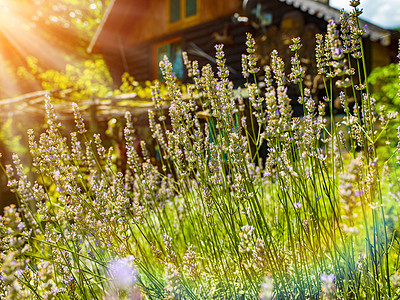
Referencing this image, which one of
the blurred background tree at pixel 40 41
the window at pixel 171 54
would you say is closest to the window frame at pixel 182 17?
the window at pixel 171 54

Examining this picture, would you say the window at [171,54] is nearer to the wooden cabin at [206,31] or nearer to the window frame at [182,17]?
the wooden cabin at [206,31]

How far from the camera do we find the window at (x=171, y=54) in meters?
11.2

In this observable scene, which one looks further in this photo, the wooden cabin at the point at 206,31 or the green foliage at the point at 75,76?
the green foliage at the point at 75,76

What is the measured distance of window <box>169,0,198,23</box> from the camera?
10422mm

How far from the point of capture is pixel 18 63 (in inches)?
816

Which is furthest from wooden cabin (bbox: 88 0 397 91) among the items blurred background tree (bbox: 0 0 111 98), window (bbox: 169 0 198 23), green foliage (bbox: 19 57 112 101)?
blurred background tree (bbox: 0 0 111 98)

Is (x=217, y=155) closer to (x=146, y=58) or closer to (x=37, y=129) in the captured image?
(x=37, y=129)

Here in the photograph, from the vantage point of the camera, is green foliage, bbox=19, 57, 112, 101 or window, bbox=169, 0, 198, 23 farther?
green foliage, bbox=19, 57, 112, 101

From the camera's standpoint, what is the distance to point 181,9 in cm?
1076

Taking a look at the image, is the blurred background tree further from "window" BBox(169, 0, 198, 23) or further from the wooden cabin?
"window" BBox(169, 0, 198, 23)

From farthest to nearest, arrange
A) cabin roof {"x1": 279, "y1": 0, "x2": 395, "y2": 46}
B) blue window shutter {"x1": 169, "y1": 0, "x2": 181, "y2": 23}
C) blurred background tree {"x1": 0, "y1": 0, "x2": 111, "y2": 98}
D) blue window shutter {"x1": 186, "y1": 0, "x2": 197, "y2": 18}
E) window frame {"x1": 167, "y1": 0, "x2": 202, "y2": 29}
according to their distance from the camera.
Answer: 1. blurred background tree {"x1": 0, "y1": 0, "x2": 111, "y2": 98}
2. blue window shutter {"x1": 169, "y1": 0, "x2": 181, "y2": 23}
3. blue window shutter {"x1": 186, "y1": 0, "x2": 197, "y2": 18}
4. window frame {"x1": 167, "y1": 0, "x2": 202, "y2": 29}
5. cabin roof {"x1": 279, "y1": 0, "x2": 395, "y2": 46}

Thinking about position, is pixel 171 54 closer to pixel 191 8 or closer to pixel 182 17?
pixel 182 17

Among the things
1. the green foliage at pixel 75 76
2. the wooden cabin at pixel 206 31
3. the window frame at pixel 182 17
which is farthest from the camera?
the green foliage at pixel 75 76

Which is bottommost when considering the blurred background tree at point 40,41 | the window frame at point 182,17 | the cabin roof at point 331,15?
the cabin roof at point 331,15
